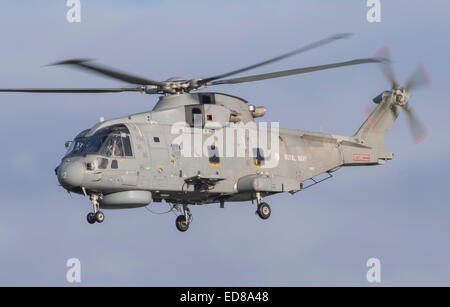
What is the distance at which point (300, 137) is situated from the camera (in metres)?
A: 43.3

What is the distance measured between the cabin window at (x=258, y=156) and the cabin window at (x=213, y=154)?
71.1 inches

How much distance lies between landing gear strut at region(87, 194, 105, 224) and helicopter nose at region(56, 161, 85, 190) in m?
1.09

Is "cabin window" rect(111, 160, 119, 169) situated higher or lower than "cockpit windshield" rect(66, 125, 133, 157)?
lower

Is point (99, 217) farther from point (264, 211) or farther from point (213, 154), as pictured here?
point (264, 211)

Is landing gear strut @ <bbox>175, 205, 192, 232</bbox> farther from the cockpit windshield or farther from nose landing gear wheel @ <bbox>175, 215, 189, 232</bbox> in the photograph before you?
the cockpit windshield

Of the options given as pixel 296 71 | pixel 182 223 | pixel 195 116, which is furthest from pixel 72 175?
pixel 296 71

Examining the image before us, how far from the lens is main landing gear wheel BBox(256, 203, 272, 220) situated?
134 feet

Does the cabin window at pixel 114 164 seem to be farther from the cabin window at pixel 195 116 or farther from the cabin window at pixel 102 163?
the cabin window at pixel 195 116

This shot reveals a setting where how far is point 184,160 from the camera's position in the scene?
3919cm

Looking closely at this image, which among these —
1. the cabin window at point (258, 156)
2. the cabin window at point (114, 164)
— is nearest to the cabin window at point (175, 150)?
the cabin window at point (114, 164)

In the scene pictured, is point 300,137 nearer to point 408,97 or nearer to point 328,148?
point 328,148

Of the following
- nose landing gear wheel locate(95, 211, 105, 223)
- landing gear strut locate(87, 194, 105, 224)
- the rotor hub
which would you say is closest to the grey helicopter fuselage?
landing gear strut locate(87, 194, 105, 224)
